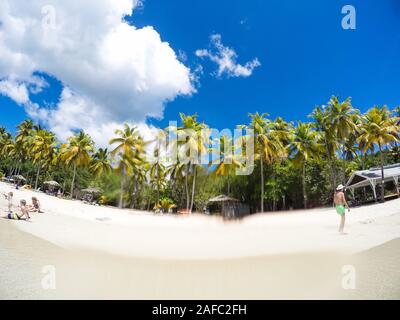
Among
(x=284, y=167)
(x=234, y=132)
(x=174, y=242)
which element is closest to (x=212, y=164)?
(x=234, y=132)

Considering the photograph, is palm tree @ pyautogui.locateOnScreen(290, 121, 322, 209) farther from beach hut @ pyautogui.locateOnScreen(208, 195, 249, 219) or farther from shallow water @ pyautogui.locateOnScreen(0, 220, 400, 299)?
shallow water @ pyautogui.locateOnScreen(0, 220, 400, 299)

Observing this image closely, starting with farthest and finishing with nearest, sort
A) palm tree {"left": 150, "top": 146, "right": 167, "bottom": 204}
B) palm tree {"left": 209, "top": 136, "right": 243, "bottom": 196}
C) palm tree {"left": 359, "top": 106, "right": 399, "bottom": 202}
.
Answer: palm tree {"left": 150, "top": 146, "right": 167, "bottom": 204}
palm tree {"left": 209, "top": 136, "right": 243, "bottom": 196}
palm tree {"left": 359, "top": 106, "right": 399, "bottom": 202}

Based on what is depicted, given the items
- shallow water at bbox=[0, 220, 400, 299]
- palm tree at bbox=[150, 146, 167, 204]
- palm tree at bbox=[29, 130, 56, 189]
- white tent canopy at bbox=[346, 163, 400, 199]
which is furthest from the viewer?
palm tree at bbox=[29, 130, 56, 189]

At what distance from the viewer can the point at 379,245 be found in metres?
8.02

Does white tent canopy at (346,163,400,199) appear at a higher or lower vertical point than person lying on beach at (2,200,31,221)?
higher

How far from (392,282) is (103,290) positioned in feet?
17.8

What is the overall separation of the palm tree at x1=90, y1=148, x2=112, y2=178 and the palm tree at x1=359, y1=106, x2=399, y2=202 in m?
35.3

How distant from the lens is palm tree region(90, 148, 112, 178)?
4406 centimetres

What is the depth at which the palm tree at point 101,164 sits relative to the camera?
44.1 m

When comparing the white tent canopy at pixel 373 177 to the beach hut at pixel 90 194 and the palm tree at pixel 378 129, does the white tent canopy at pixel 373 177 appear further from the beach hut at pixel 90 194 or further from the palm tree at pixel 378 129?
the beach hut at pixel 90 194

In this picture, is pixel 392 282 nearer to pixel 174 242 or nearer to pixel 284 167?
pixel 174 242

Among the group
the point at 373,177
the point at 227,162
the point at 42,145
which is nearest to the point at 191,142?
the point at 227,162

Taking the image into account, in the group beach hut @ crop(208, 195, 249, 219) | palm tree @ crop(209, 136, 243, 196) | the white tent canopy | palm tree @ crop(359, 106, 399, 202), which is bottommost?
beach hut @ crop(208, 195, 249, 219)

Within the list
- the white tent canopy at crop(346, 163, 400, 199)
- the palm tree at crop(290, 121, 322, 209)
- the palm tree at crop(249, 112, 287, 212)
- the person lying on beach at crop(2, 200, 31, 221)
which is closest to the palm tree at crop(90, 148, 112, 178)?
the palm tree at crop(249, 112, 287, 212)
